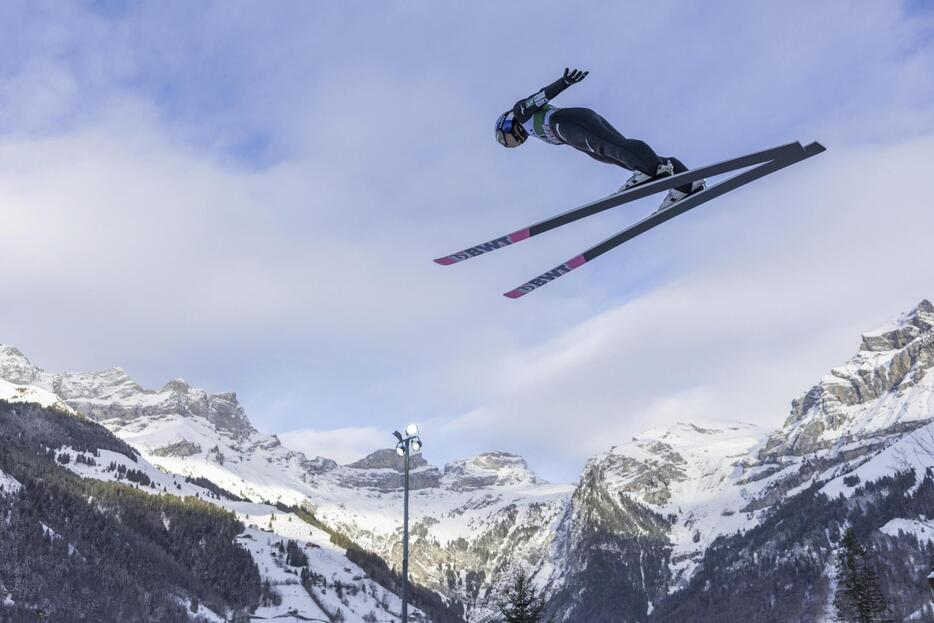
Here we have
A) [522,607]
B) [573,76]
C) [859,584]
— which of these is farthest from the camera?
[859,584]

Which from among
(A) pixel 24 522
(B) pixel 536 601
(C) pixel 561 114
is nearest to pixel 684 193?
(C) pixel 561 114

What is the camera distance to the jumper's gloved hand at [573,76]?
9.11 metres

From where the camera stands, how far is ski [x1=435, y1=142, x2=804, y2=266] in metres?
8.71

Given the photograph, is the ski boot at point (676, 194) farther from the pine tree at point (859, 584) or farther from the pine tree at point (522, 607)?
the pine tree at point (859, 584)

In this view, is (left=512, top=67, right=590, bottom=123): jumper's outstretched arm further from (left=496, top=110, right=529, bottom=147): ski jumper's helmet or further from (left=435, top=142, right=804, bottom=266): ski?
(left=435, top=142, right=804, bottom=266): ski

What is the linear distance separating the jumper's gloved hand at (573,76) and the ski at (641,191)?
4.75 ft

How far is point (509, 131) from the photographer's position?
10.5m

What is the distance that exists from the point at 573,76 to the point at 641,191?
159cm

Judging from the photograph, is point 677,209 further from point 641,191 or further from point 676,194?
point 641,191

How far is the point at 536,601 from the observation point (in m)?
43.5


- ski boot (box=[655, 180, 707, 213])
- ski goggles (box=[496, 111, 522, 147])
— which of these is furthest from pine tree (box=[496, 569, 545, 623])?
ski goggles (box=[496, 111, 522, 147])

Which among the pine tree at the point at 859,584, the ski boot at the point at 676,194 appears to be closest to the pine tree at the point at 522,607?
the pine tree at the point at 859,584

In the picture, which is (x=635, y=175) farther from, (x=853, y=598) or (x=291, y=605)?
(x=291, y=605)

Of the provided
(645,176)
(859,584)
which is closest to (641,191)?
(645,176)
